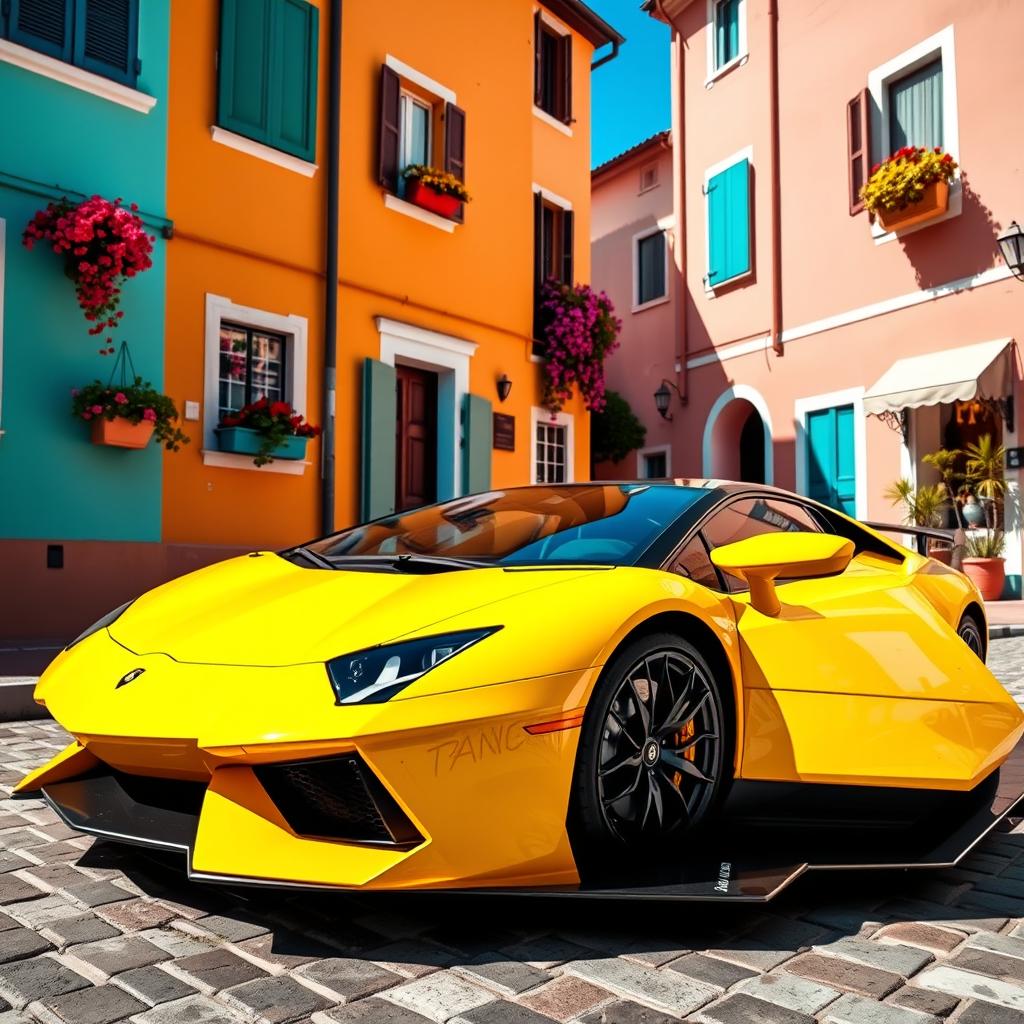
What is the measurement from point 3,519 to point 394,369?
4.15 meters

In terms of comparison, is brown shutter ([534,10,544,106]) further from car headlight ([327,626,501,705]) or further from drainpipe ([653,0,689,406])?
car headlight ([327,626,501,705])

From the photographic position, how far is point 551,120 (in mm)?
13156

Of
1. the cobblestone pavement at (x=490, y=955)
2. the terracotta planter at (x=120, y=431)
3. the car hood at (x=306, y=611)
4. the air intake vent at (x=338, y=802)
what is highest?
the terracotta planter at (x=120, y=431)

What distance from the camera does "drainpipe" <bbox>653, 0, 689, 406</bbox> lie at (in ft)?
56.1

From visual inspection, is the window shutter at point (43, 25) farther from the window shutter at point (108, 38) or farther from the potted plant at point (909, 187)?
the potted plant at point (909, 187)

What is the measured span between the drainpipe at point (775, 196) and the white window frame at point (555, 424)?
4.12 metres

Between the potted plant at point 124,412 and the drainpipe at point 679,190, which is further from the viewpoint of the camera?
the drainpipe at point 679,190

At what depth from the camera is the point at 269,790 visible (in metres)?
2.09

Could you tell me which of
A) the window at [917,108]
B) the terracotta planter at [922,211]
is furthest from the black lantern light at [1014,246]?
the window at [917,108]

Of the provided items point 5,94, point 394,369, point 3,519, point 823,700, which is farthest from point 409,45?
point 823,700

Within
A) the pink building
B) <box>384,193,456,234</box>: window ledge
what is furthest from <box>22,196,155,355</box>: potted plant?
the pink building

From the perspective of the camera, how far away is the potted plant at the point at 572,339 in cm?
1254

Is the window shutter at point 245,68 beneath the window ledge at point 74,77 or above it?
above

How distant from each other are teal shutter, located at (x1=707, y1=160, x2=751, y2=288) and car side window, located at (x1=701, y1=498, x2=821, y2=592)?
13046mm
